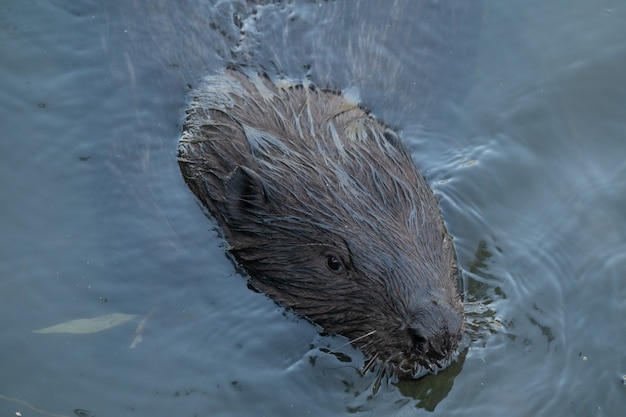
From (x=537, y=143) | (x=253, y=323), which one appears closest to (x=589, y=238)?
(x=537, y=143)

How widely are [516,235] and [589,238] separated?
1.36 ft

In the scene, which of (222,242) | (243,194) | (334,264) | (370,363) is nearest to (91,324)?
(222,242)

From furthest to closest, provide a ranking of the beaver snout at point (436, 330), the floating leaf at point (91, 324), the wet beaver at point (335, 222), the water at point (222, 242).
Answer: the floating leaf at point (91, 324) < the water at point (222, 242) < the wet beaver at point (335, 222) < the beaver snout at point (436, 330)

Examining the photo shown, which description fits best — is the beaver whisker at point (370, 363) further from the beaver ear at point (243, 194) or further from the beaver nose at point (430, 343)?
the beaver ear at point (243, 194)

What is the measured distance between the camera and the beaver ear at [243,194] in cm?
481

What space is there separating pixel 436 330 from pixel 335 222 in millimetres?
779

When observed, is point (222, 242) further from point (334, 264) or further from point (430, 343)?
point (430, 343)

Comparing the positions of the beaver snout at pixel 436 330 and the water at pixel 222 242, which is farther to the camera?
the water at pixel 222 242

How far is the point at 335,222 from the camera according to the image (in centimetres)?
473

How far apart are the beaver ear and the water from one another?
313mm

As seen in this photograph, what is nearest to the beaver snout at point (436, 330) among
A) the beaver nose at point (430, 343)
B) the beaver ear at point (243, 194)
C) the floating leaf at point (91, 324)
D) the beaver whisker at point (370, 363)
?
the beaver nose at point (430, 343)

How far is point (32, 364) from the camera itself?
4789 millimetres

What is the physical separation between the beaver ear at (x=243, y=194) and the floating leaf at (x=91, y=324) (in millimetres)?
771

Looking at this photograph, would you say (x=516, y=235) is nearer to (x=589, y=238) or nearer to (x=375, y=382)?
(x=589, y=238)
